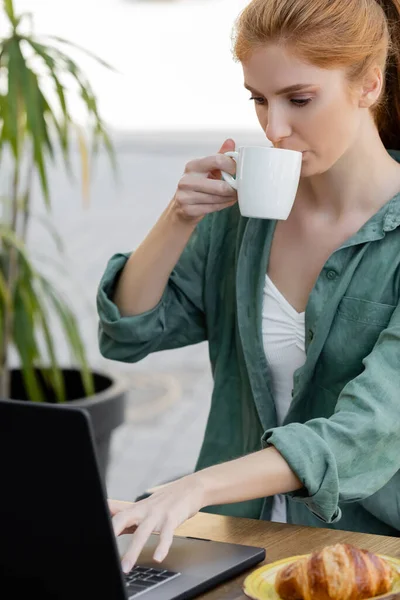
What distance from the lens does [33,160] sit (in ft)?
7.34

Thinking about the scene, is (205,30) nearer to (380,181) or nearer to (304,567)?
(380,181)

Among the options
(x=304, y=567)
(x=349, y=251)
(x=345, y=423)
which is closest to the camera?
(x=304, y=567)

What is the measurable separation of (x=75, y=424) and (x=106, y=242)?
467 cm

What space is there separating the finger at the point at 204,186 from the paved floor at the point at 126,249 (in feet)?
3.08

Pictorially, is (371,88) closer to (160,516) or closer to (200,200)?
(200,200)

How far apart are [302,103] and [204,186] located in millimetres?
183

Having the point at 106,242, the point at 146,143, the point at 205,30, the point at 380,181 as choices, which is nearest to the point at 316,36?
the point at 380,181

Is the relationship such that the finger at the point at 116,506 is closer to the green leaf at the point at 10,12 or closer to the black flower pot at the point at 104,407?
the black flower pot at the point at 104,407

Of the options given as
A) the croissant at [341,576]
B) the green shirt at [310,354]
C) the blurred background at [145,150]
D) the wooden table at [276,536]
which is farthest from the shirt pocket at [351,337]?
the blurred background at [145,150]

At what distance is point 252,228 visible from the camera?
5.53 feet

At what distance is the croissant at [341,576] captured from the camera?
3.34 ft

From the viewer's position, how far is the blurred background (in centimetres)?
373

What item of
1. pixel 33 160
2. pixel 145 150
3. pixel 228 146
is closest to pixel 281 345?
pixel 228 146

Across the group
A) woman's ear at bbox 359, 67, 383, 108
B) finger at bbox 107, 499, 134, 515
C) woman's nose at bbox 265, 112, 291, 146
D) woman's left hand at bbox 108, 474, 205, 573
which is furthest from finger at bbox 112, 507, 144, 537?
woman's ear at bbox 359, 67, 383, 108
